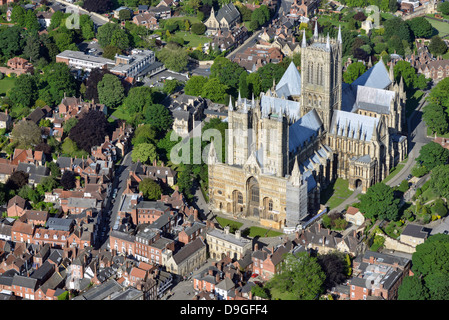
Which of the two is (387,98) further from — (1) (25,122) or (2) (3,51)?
(2) (3,51)

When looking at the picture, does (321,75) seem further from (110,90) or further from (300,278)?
(110,90)

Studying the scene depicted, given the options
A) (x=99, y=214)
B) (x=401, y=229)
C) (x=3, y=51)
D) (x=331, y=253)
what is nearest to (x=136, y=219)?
(x=99, y=214)

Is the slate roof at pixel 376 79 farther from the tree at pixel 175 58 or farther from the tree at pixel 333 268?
the tree at pixel 333 268

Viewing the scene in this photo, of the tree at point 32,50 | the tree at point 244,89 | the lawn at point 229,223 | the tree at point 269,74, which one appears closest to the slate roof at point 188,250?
the lawn at point 229,223

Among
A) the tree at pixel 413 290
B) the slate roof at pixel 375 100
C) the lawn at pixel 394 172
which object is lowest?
the lawn at pixel 394 172

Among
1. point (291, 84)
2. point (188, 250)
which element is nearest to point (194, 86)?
point (291, 84)
